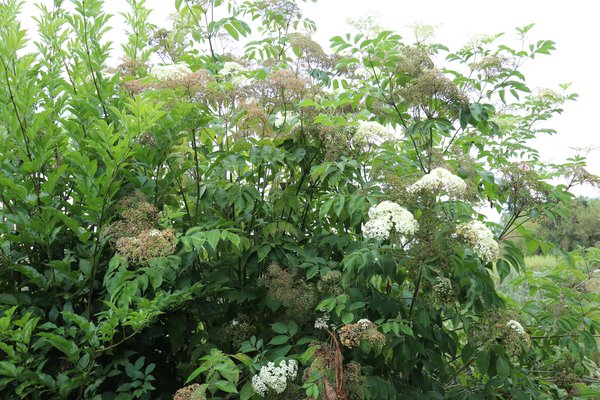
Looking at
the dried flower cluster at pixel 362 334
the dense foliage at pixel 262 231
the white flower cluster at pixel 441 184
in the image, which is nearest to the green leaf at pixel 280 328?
the dense foliage at pixel 262 231

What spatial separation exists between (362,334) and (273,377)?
35 centimetres

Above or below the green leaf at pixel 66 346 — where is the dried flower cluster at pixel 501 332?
above

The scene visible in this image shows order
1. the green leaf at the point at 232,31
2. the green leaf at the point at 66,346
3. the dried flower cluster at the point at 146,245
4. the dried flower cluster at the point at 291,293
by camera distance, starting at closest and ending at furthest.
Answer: the dried flower cluster at the point at 146,245 < the green leaf at the point at 66,346 < the dried flower cluster at the point at 291,293 < the green leaf at the point at 232,31

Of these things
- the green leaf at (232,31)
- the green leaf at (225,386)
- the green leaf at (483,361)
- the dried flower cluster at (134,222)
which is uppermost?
the green leaf at (232,31)

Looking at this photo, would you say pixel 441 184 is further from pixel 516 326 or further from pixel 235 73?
pixel 235 73

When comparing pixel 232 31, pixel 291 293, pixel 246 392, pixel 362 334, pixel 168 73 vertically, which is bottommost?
pixel 246 392

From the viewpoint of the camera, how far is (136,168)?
2.95m

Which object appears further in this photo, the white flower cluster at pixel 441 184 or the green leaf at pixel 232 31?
the green leaf at pixel 232 31

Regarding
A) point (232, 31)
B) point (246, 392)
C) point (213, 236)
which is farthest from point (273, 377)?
point (232, 31)

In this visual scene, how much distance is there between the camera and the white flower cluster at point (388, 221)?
7.15ft

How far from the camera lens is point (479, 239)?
2.21 metres

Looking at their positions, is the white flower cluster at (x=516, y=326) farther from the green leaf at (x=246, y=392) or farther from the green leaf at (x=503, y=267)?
the green leaf at (x=246, y=392)

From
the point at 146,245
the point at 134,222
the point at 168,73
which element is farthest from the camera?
the point at 168,73

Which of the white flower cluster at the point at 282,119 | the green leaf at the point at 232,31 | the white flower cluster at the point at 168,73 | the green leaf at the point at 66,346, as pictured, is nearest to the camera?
the green leaf at the point at 66,346
